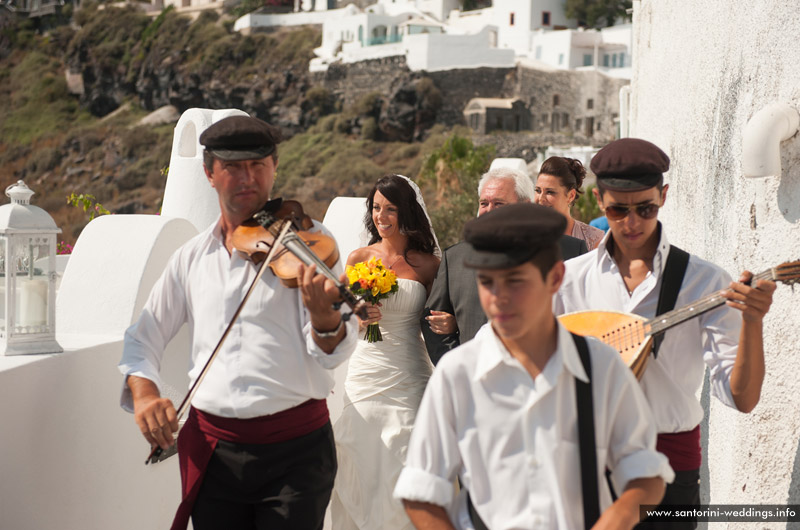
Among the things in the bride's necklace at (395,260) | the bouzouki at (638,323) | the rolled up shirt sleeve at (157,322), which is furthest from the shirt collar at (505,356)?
the bride's necklace at (395,260)

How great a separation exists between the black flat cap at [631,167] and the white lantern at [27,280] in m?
2.19

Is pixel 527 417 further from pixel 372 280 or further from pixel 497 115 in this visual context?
pixel 497 115

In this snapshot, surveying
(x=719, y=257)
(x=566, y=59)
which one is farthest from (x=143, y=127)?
(x=719, y=257)

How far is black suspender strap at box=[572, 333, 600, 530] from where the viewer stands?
2.06 meters

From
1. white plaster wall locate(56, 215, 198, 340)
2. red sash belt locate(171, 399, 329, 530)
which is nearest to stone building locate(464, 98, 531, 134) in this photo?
white plaster wall locate(56, 215, 198, 340)

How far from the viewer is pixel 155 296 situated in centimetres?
297

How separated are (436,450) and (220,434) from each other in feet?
3.17

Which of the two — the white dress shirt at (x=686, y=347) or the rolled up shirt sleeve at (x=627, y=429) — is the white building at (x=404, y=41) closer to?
the white dress shirt at (x=686, y=347)

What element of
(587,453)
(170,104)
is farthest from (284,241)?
(170,104)

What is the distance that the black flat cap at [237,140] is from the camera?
9.16ft

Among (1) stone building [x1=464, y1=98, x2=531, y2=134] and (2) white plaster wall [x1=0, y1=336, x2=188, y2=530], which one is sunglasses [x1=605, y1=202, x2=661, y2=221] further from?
(1) stone building [x1=464, y1=98, x2=531, y2=134]

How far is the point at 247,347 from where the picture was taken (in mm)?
2793

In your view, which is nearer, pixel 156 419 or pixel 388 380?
pixel 156 419

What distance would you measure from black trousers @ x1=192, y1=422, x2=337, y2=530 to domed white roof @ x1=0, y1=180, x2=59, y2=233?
1.38 metres
